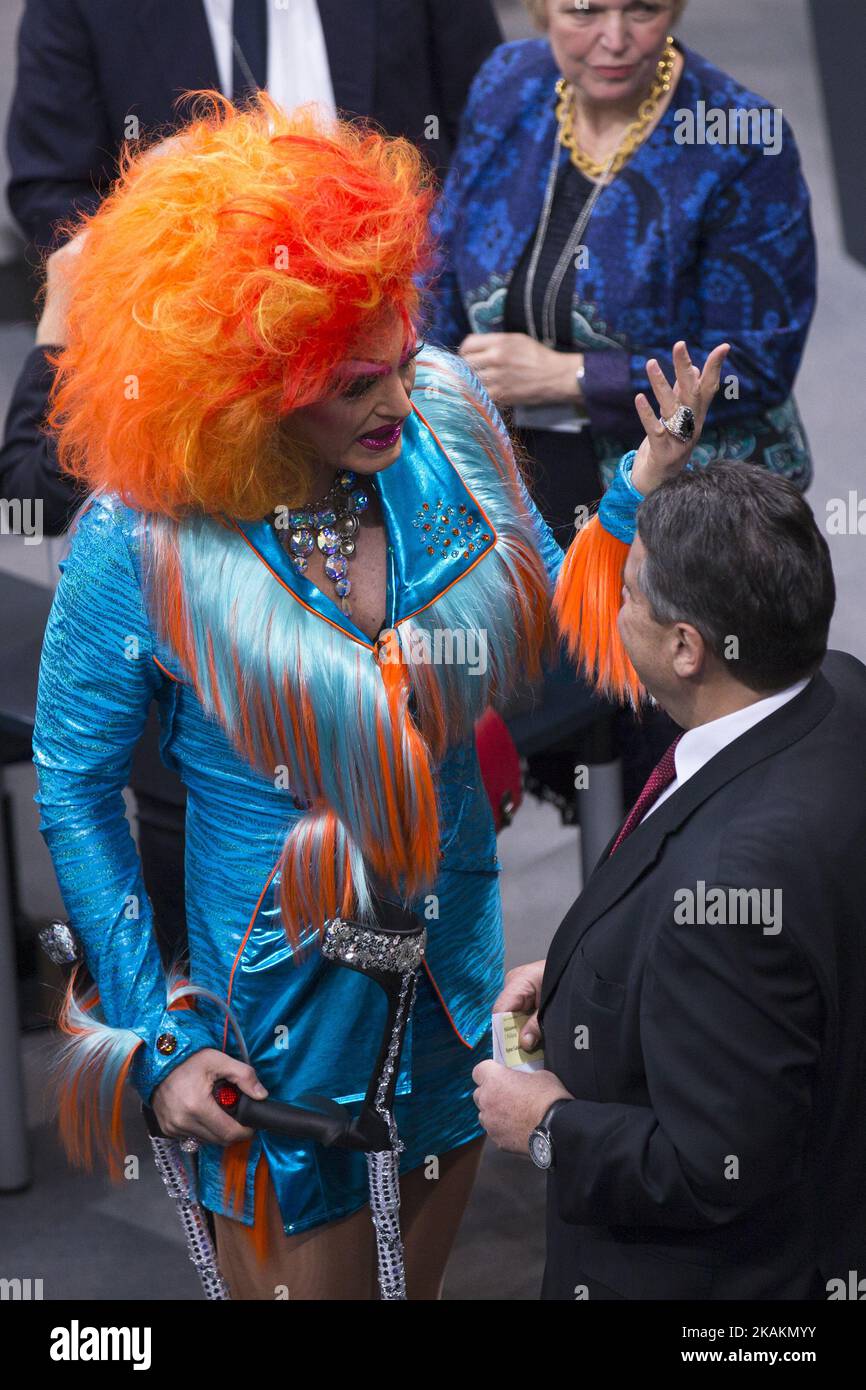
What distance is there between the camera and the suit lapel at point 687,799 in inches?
65.1

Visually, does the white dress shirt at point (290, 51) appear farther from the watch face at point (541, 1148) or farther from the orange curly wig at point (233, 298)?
the watch face at point (541, 1148)

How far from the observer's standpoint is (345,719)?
192 centimetres

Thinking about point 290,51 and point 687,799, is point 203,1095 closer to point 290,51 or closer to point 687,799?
point 687,799

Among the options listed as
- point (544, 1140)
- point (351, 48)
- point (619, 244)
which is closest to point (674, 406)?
point (544, 1140)

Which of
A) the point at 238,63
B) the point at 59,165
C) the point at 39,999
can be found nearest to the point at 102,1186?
the point at 39,999

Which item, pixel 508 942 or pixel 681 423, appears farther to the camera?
pixel 508 942

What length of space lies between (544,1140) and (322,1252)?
495 millimetres

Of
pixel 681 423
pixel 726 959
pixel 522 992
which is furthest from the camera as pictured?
pixel 522 992

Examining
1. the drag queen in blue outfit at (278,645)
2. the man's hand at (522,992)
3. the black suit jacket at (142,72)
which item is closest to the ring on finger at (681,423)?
the drag queen in blue outfit at (278,645)

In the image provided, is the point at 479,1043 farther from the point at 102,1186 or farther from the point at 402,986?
the point at 102,1186

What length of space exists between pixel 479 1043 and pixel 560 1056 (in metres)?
0.42

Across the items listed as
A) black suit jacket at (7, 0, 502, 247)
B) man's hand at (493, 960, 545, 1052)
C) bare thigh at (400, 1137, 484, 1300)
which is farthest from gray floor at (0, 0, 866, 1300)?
black suit jacket at (7, 0, 502, 247)

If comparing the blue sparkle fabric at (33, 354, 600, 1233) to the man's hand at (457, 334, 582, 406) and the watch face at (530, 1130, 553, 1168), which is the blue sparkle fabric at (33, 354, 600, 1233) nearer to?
the watch face at (530, 1130, 553, 1168)

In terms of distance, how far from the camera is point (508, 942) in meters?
3.83
